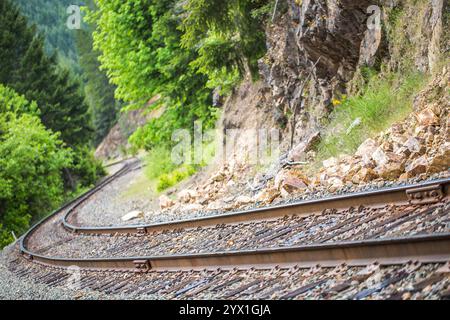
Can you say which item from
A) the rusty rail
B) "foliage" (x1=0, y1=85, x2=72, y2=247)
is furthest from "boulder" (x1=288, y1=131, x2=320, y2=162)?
"foliage" (x1=0, y1=85, x2=72, y2=247)

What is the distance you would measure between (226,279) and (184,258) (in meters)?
1.34

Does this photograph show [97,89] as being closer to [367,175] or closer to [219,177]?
[219,177]

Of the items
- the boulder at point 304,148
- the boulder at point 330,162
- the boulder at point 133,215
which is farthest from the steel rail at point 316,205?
the boulder at point 133,215

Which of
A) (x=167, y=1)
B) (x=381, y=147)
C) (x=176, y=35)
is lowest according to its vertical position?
(x=381, y=147)

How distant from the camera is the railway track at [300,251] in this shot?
17.2 feet

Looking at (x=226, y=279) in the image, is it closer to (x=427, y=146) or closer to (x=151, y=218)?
(x=427, y=146)

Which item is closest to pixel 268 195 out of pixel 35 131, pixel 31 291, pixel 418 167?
pixel 418 167

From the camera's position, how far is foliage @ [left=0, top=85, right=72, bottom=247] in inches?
976

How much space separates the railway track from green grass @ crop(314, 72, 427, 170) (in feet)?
9.11

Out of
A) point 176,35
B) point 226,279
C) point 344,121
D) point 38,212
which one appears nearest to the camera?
point 226,279

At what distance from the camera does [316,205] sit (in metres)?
8.32

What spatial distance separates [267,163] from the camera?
1415 cm

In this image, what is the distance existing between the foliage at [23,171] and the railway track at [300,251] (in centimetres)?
1453
